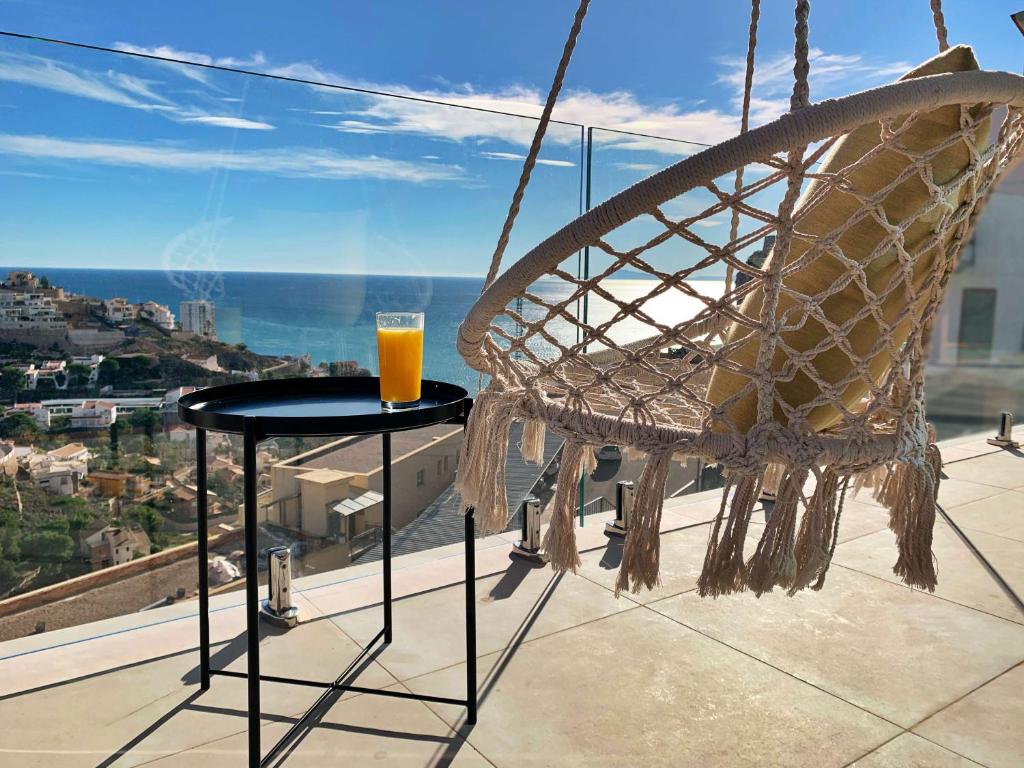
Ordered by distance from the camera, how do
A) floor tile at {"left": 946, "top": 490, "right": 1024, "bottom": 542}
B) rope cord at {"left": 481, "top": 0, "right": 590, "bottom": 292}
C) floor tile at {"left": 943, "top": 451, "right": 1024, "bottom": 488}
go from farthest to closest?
1. floor tile at {"left": 943, "top": 451, "right": 1024, "bottom": 488}
2. floor tile at {"left": 946, "top": 490, "right": 1024, "bottom": 542}
3. rope cord at {"left": 481, "top": 0, "right": 590, "bottom": 292}

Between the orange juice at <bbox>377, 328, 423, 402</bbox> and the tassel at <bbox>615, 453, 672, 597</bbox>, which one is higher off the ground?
the orange juice at <bbox>377, 328, 423, 402</bbox>

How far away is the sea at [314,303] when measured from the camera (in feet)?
6.11

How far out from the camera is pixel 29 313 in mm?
1756

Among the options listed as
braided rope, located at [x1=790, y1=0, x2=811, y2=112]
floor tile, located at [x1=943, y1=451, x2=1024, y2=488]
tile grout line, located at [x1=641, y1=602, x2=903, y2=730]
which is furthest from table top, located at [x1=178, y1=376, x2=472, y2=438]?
floor tile, located at [x1=943, y1=451, x2=1024, y2=488]

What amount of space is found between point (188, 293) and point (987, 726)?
6.43 feet

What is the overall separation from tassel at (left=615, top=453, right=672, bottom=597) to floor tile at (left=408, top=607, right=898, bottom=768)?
0.45 m

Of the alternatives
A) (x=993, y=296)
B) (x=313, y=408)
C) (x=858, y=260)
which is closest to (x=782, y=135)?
(x=858, y=260)

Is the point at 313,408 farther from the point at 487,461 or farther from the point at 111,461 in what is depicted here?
the point at 111,461

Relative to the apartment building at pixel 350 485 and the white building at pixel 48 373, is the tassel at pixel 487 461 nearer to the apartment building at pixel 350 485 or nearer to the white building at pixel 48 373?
the apartment building at pixel 350 485

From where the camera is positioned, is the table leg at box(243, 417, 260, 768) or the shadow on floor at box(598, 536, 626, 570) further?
the shadow on floor at box(598, 536, 626, 570)

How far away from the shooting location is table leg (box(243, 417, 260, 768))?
113cm

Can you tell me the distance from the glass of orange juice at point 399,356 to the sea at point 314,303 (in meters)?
0.46

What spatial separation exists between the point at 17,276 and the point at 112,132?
0.40 m

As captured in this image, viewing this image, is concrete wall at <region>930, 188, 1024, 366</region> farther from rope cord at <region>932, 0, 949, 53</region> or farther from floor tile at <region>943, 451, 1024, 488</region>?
rope cord at <region>932, 0, 949, 53</region>
